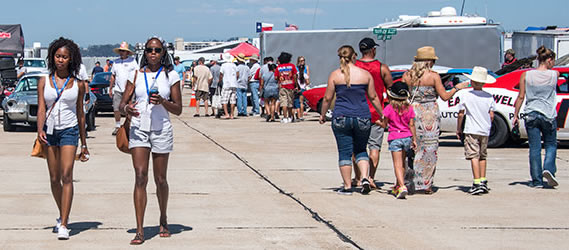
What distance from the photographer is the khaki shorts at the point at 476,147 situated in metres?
10.0

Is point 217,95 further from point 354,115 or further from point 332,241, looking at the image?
point 332,241

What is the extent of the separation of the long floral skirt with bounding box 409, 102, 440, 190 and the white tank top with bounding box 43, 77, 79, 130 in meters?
4.01

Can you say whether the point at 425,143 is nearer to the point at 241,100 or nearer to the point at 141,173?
the point at 141,173

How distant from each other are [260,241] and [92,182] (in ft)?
13.6

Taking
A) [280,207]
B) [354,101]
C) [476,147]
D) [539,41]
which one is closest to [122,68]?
[354,101]

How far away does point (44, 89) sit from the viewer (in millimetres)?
7352

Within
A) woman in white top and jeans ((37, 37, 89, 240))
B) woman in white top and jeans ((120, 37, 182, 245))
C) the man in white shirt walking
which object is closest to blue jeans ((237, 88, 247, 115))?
the man in white shirt walking

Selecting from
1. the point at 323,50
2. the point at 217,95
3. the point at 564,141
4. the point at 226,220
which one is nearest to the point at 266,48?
the point at 323,50

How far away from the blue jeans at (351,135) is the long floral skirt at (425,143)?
2.17 ft

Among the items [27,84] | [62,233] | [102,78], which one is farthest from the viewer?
[102,78]

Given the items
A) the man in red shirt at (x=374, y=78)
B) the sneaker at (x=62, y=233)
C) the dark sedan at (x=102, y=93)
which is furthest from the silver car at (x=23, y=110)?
the sneaker at (x=62, y=233)

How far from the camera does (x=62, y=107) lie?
24.1 ft

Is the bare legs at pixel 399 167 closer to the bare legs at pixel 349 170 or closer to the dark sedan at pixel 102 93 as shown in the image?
the bare legs at pixel 349 170

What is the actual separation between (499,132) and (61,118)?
918 cm
